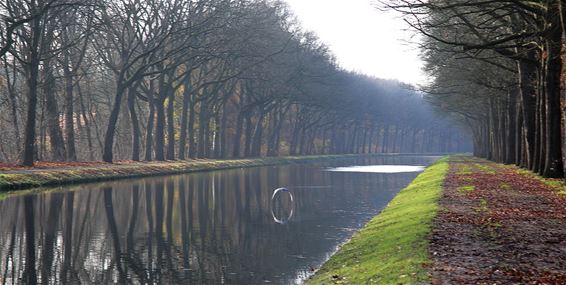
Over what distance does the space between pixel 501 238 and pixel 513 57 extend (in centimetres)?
1849

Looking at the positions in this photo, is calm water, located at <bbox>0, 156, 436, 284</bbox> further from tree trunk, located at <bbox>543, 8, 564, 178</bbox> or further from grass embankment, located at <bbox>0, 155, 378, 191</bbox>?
tree trunk, located at <bbox>543, 8, 564, 178</bbox>

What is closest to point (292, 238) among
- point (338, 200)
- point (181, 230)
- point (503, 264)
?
point (181, 230)

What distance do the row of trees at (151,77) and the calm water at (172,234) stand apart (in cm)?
1248

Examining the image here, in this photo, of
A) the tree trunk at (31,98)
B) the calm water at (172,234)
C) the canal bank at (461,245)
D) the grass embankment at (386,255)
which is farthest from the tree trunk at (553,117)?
the tree trunk at (31,98)

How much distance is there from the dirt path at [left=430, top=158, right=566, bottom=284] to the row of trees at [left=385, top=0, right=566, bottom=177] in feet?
16.4

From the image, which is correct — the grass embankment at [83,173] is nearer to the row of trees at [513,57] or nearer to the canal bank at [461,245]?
the canal bank at [461,245]

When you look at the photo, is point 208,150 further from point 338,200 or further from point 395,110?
point 395,110

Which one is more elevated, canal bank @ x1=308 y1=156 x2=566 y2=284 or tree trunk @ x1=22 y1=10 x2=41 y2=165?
tree trunk @ x1=22 y1=10 x2=41 y2=165

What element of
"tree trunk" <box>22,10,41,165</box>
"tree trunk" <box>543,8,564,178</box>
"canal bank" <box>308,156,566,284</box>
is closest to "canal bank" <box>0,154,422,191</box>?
"tree trunk" <box>22,10,41,165</box>

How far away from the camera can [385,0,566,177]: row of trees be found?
2677cm

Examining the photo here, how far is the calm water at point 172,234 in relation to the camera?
15.1 metres

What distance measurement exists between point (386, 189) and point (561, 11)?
1928cm

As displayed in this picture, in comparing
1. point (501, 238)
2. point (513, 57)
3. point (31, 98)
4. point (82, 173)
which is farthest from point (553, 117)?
point (31, 98)

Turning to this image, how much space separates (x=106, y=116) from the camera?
Result: 84.6 metres
